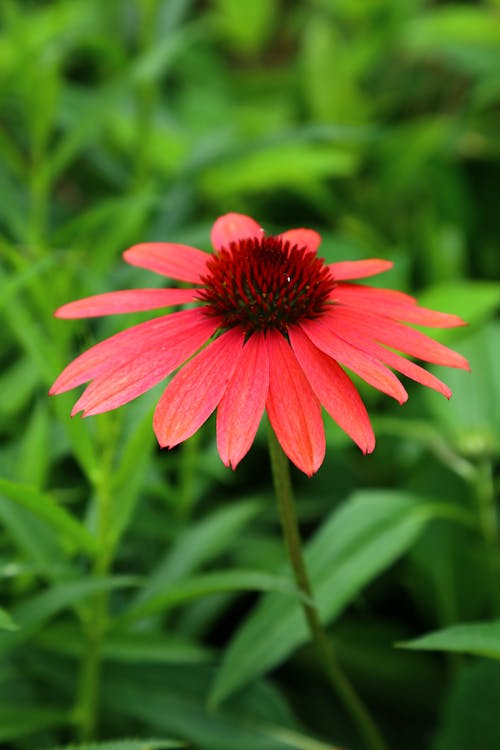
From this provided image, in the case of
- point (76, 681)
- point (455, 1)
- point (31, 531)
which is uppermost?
point (455, 1)

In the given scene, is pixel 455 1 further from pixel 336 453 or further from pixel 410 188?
pixel 336 453

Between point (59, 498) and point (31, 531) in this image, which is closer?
point (31, 531)

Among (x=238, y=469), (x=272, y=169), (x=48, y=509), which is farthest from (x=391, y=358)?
(x=272, y=169)

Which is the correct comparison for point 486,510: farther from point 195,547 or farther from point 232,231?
point 232,231

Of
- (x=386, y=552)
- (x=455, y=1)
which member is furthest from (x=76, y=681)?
(x=455, y=1)

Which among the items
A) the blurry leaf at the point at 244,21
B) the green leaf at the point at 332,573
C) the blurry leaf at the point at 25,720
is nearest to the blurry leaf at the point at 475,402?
the green leaf at the point at 332,573

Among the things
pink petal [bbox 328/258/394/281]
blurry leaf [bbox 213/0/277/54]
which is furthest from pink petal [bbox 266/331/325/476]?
blurry leaf [bbox 213/0/277/54]

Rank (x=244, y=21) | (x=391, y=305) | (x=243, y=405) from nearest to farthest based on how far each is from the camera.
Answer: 1. (x=243, y=405)
2. (x=391, y=305)
3. (x=244, y=21)
